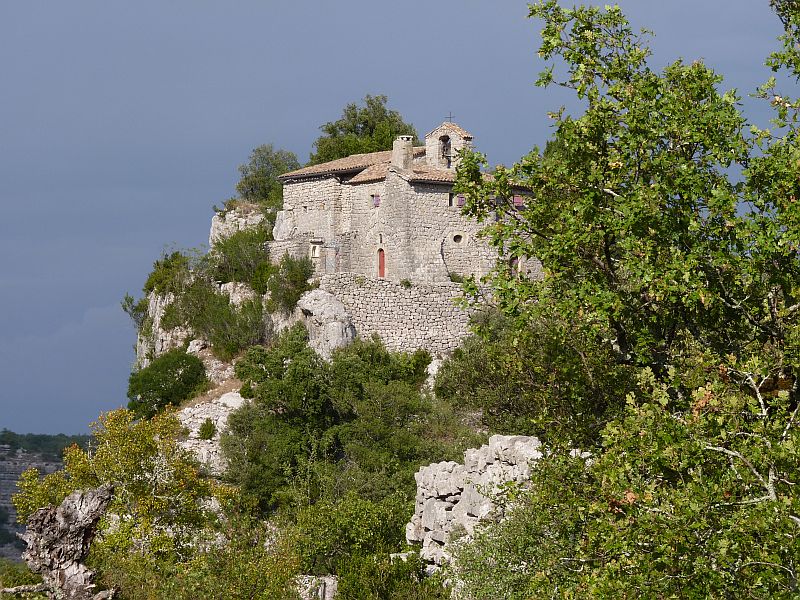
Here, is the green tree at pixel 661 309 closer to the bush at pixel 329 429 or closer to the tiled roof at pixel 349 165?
the bush at pixel 329 429

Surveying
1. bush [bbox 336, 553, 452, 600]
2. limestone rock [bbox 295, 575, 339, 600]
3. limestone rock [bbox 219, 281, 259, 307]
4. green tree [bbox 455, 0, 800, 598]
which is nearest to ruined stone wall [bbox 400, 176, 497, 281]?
limestone rock [bbox 219, 281, 259, 307]

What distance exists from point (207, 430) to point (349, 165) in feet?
53.8

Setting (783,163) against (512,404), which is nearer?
(783,163)

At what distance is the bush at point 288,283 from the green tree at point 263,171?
16045 millimetres

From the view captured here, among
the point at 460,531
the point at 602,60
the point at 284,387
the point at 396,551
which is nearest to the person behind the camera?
the point at 602,60

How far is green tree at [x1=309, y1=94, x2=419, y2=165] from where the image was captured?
64312mm

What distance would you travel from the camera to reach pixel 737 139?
17.6 m

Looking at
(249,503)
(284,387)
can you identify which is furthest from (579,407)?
(284,387)

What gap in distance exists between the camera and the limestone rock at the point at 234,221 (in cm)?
5919

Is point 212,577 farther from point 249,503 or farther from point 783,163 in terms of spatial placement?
point 783,163

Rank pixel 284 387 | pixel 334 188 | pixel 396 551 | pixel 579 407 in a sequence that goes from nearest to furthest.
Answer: pixel 579 407, pixel 396 551, pixel 284 387, pixel 334 188

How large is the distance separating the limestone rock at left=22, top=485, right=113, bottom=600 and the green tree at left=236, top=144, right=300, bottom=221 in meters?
42.7

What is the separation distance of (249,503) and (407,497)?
18.9ft

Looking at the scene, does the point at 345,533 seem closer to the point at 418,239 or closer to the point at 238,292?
the point at 238,292
